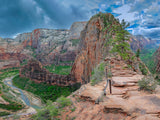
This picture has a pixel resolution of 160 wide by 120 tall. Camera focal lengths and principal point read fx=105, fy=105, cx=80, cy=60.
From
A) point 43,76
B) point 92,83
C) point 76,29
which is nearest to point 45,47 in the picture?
point 76,29

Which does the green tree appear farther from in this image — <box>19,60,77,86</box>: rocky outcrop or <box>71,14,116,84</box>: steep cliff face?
<box>19,60,77,86</box>: rocky outcrop

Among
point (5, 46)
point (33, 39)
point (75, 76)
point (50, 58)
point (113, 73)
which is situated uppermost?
point (33, 39)

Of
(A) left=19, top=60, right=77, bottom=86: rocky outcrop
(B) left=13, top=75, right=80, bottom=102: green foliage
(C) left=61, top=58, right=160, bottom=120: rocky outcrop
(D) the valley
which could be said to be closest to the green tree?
(D) the valley

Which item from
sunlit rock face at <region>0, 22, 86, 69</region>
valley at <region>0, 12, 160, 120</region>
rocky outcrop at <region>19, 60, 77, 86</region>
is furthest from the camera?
sunlit rock face at <region>0, 22, 86, 69</region>

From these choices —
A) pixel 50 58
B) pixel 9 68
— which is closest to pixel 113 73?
pixel 50 58

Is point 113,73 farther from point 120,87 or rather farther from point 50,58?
point 50,58

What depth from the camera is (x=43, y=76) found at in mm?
51469

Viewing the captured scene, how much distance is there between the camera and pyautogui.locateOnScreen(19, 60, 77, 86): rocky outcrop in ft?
151

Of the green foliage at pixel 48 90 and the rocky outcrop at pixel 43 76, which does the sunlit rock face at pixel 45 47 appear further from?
the green foliage at pixel 48 90

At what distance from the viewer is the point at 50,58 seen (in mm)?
104812

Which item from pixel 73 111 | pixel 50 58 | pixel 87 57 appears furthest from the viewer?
pixel 50 58

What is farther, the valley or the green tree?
the green tree

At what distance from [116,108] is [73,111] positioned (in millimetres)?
2905

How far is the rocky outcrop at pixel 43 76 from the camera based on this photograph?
151 ft
